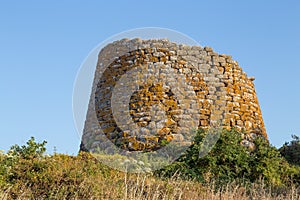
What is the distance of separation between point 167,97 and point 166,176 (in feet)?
11.5

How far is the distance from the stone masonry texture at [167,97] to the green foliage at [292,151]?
166cm

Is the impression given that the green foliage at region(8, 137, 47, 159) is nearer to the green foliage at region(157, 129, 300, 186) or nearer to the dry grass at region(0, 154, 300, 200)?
the dry grass at region(0, 154, 300, 200)

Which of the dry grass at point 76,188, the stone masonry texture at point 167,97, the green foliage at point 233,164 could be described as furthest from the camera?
the stone masonry texture at point 167,97

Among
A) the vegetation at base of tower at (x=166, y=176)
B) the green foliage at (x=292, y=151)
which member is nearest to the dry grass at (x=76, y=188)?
the vegetation at base of tower at (x=166, y=176)

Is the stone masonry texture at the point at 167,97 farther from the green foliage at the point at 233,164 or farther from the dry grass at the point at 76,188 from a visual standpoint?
the dry grass at the point at 76,188

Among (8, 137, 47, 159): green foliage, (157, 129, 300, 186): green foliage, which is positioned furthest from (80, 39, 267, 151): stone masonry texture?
(8, 137, 47, 159): green foliage

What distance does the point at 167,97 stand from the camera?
14.3 m

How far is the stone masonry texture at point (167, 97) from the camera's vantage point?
548 inches

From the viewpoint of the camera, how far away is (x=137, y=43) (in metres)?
15.4

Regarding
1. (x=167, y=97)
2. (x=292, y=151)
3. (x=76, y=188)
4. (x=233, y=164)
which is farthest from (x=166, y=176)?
(x=292, y=151)

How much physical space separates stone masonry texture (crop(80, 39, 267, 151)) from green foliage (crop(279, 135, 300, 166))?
5.44ft

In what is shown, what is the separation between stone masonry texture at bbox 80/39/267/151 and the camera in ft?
45.7

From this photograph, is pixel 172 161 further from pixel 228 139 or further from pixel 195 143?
pixel 228 139

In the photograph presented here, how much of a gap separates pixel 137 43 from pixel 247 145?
15.6ft
